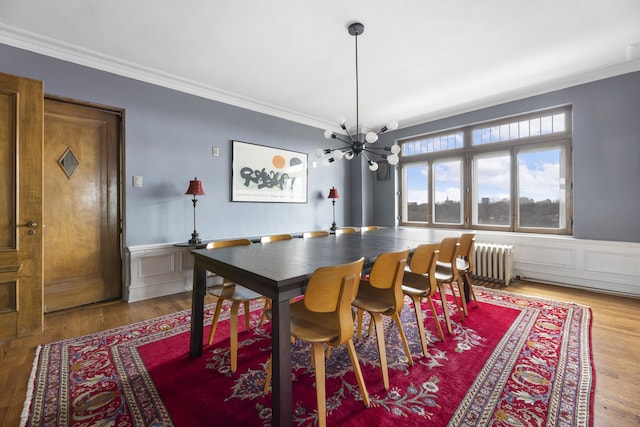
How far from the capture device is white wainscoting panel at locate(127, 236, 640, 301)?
3348mm

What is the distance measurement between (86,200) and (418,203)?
514cm

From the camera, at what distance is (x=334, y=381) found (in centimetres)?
178

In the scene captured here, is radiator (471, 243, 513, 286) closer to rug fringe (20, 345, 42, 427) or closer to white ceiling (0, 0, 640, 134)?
white ceiling (0, 0, 640, 134)

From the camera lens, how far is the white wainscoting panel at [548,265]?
11.0 ft

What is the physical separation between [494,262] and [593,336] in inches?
66.9

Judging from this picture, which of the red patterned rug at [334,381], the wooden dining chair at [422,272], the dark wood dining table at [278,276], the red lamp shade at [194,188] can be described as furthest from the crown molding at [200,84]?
the wooden dining chair at [422,272]

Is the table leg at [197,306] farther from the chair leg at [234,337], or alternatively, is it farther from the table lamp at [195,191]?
the table lamp at [195,191]

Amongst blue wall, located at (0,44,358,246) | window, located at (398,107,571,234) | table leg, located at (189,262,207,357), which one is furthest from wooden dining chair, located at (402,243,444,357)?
window, located at (398,107,571,234)

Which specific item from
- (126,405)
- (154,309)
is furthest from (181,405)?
(154,309)

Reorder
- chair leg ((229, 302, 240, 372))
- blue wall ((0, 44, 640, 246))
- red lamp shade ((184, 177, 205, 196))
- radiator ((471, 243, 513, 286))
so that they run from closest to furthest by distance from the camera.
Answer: chair leg ((229, 302, 240, 372)), blue wall ((0, 44, 640, 246)), red lamp shade ((184, 177, 205, 196)), radiator ((471, 243, 513, 286))

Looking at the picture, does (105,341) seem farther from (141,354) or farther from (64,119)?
(64,119)

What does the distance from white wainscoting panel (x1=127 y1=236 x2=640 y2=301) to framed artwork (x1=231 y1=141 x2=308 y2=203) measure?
1225 mm

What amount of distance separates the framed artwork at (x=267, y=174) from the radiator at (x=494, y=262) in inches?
117

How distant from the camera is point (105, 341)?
2330mm
